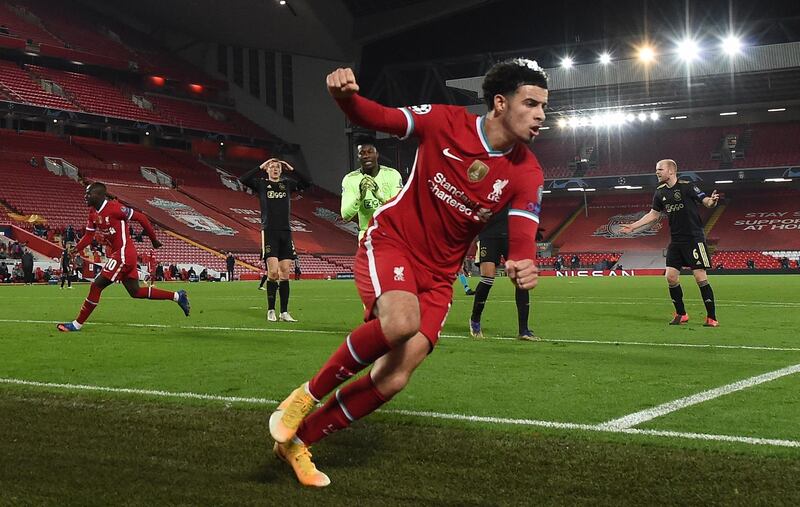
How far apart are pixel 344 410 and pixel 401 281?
2.28 ft

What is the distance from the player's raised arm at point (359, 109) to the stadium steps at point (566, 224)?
5287 cm

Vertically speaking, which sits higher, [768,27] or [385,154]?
[768,27]

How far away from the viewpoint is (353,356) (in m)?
3.96

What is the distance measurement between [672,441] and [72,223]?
143ft

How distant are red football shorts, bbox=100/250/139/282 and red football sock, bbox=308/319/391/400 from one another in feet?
26.1

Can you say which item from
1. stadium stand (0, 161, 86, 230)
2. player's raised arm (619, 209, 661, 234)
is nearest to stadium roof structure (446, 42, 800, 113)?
stadium stand (0, 161, 86, 230)

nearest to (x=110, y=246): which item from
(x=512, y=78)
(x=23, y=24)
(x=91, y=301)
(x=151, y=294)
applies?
(x=91, y=301)

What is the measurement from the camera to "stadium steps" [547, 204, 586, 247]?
56.4 m

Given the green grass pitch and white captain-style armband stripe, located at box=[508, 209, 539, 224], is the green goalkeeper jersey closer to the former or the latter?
the green grass pitch

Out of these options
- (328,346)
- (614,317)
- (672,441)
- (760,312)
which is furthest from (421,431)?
(760,312)

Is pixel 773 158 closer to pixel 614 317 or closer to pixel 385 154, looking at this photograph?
pixel 385 154

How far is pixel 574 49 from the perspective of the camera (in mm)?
49219

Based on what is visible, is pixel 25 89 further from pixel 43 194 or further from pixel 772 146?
pixel 772 146

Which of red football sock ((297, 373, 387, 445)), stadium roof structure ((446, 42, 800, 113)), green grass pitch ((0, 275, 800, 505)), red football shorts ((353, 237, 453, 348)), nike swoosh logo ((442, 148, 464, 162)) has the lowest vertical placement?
green grass pitch ((0, 275, 800, 505))
